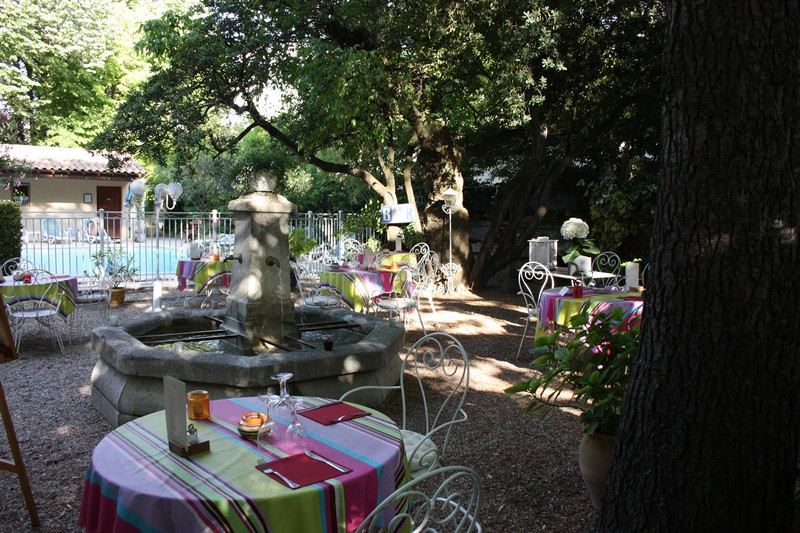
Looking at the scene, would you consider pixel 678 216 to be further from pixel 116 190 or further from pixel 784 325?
pixel 116 190

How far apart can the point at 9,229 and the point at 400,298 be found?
7.83 m

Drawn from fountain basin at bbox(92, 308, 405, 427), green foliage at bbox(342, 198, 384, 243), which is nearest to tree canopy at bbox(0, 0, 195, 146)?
green foliage at bbox(342, 198, 384, 243)

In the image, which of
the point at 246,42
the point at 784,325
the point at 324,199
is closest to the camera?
the point at 784,325

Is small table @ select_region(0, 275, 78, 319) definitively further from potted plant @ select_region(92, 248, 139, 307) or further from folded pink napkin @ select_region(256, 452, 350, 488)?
folded pink napkin @ select_region(256, 452, 350, 488)

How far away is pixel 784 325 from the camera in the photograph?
5.90 ft

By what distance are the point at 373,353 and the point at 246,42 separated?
290 inches

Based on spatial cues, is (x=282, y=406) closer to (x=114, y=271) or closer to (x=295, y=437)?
(x=295, y=437)

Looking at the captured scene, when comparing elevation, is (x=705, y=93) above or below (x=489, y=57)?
below

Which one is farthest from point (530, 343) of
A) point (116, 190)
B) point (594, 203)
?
point (116, 190)

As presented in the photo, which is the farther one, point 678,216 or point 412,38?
point 412,38

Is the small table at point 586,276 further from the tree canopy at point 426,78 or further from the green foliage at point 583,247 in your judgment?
the tree canopy at point 426,78

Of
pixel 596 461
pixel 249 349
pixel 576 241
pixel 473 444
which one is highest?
pixel 576 241

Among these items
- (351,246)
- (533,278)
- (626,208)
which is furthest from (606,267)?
(351,246)

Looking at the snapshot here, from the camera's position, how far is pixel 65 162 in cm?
2053
